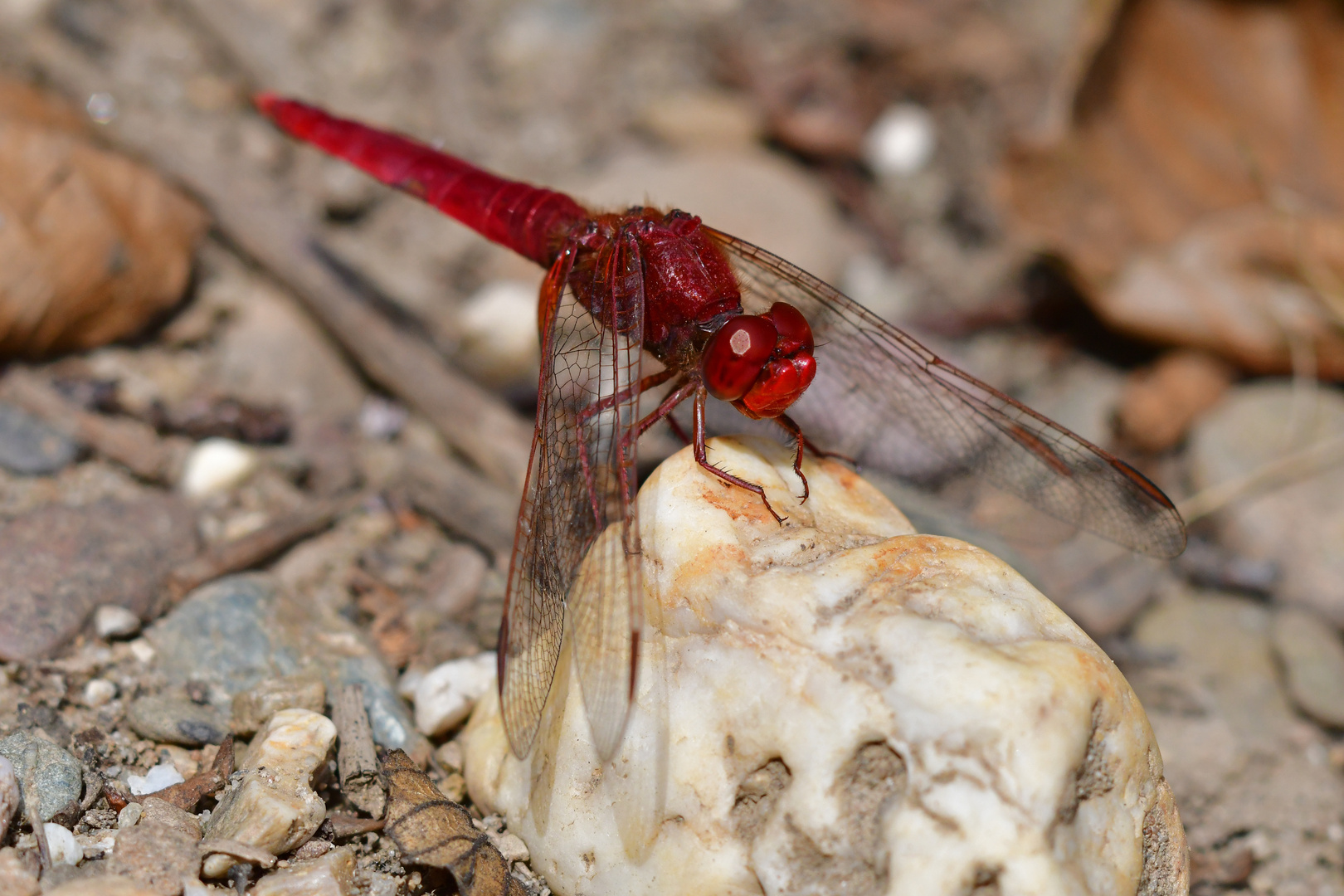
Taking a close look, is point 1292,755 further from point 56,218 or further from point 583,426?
point 56,218

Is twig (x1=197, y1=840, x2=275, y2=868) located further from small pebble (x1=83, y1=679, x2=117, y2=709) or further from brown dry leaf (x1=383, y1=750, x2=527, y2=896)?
small pebble (x1=83, y1=679, x2=117, y2=709)

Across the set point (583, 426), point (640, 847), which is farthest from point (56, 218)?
point (640, 847)

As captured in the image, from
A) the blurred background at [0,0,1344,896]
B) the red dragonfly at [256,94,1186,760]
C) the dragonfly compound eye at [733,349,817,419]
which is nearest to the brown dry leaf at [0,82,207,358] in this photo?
the blurred background at [0,0,1344,896]

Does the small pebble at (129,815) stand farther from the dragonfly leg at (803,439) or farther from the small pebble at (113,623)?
the dragonfly leg at (803,439)

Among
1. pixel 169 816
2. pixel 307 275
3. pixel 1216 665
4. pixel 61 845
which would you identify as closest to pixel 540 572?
pixel 169 816

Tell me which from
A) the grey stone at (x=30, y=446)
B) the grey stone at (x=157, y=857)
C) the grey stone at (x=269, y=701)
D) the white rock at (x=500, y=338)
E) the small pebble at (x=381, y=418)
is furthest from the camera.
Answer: the white rock at (x=500, y=338)

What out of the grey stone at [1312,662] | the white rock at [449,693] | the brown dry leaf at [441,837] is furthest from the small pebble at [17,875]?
the grey stone at [1312,662]
